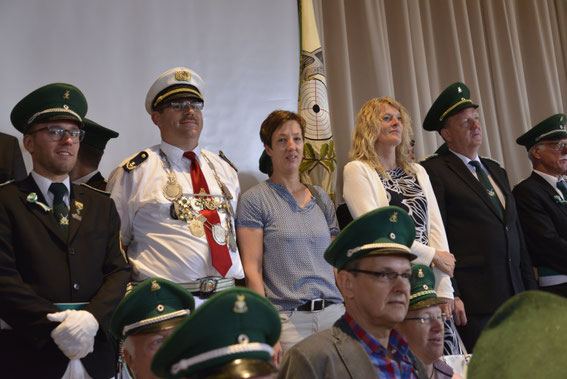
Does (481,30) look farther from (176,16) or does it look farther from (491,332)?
(491,332)

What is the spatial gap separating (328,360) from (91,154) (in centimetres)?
206

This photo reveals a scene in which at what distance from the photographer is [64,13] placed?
11.1ft

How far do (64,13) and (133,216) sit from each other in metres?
1.48

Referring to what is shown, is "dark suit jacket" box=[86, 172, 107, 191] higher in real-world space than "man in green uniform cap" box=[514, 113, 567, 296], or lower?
higher

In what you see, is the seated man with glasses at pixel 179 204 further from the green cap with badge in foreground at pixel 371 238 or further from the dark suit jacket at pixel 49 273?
the green cap with badge in foreground at pixel 371 238

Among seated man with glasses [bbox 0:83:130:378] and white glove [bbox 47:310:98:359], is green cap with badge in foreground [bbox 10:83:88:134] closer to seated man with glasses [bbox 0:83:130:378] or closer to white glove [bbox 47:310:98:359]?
seated man with glasses [bbox 0:83:130:378]

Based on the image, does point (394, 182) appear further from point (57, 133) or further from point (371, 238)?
point (57, 133)

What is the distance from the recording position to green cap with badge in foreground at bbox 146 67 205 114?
286cm

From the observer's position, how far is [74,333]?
193 centimetres

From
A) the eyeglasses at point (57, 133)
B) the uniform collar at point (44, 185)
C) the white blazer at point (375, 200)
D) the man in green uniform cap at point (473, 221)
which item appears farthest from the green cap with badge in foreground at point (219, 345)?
the man in green uniform cap at point (473, 221)

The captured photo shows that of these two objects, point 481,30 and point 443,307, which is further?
point 481,30

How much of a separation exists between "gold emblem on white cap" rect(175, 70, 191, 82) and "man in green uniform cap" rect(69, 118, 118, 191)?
54cm

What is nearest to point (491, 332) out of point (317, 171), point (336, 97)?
point (317, 171)

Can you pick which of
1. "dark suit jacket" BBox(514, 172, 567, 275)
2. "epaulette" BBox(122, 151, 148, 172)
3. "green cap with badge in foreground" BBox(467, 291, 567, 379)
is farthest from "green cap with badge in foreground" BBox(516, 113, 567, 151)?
"green cap with badge in foreground" BBox(467, 291, 567, 379)
